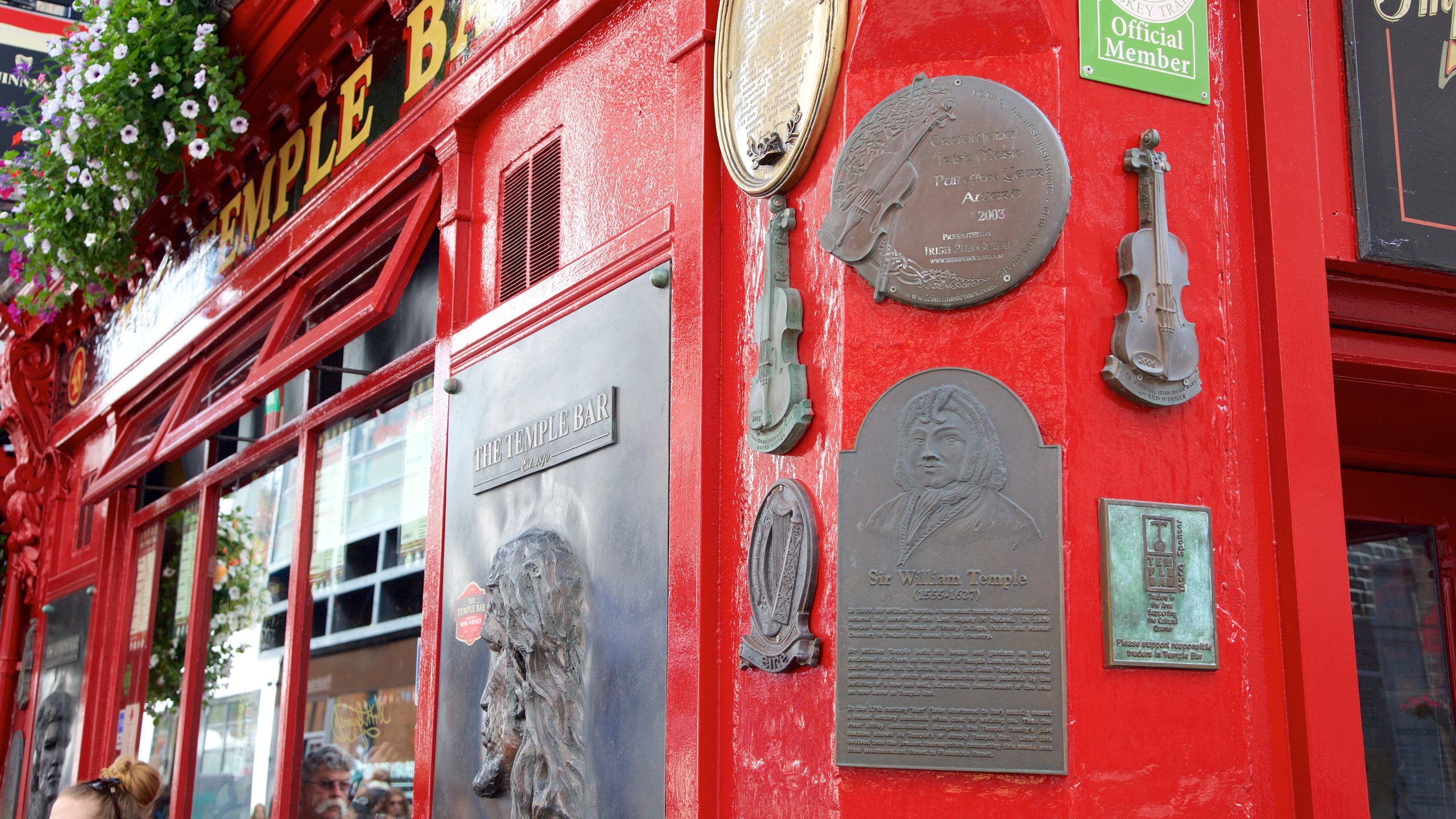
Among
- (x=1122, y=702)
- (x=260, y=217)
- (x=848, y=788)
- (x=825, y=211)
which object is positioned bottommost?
(x=848, y=788)

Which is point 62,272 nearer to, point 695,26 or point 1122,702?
point 695,26

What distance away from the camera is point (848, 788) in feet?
12.8

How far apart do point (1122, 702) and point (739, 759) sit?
1252mm

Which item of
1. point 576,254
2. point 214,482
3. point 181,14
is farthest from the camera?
point 214,482

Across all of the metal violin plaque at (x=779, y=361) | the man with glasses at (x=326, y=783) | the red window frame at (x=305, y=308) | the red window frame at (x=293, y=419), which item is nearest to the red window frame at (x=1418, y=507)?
the metal violin plaque at (x=779, y=361)

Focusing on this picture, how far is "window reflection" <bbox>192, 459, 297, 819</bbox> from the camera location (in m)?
8.15

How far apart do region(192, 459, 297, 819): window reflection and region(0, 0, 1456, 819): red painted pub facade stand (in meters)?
0.05

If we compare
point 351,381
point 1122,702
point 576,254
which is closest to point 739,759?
point 1122,702

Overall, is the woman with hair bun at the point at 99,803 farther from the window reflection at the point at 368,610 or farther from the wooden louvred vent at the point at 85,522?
the wooden louvred vent at the point at 85,522

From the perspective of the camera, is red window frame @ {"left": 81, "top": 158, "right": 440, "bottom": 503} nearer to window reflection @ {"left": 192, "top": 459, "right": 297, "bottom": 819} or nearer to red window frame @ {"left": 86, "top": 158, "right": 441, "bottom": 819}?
red window frame @ {"left": 86, "top": 158, "right": 441, "bottom": 819}

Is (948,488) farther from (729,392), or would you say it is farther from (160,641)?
(160,641)

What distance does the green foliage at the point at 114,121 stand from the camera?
8391 millimetres

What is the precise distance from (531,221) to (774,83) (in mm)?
1713

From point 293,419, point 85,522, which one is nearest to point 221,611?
point 293,419
